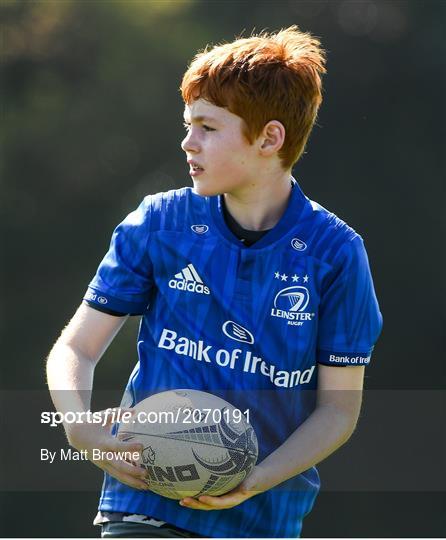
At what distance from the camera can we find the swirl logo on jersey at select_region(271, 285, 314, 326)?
4109 mm

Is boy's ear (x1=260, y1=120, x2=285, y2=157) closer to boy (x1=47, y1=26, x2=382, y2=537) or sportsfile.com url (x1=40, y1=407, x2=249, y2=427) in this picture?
boy (x1=47, y1=26, x2=382, y2=537)

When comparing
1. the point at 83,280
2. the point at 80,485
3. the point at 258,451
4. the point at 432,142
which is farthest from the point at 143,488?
the point at 432,142

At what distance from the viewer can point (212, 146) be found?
405cm

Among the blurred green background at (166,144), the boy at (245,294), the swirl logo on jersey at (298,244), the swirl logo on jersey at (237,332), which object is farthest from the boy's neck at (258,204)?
the blurred green background at (166,144)

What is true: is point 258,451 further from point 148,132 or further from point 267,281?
point 148,132

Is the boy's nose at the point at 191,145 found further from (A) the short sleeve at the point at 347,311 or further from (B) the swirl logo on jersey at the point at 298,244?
(A) the short sleeve at the point at 347,311

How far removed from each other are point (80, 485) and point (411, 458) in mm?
3731

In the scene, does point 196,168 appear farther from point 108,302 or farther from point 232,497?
point 232,497

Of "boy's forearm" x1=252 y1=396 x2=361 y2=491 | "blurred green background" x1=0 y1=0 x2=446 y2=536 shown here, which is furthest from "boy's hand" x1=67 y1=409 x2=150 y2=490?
"blurred green background" x1=0 y1=0 x2=446 y2=536

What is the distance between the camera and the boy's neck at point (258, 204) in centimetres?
418

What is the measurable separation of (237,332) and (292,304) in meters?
0.21

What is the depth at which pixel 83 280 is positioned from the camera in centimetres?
1468

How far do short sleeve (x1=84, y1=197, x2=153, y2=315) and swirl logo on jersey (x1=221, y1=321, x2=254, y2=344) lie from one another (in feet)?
1.07

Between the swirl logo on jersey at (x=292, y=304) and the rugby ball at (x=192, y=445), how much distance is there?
0.40m
